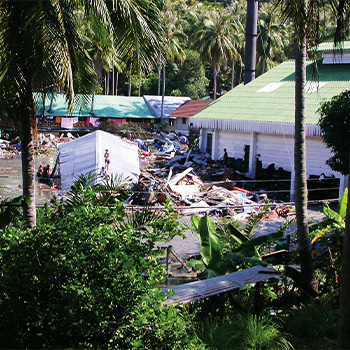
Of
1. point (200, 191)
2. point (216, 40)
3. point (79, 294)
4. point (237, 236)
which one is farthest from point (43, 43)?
point (216, 40)

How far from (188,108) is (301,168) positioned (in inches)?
2015

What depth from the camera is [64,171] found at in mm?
27172

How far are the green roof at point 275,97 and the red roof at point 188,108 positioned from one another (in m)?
24.4

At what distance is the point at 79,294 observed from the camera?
17.9 feet

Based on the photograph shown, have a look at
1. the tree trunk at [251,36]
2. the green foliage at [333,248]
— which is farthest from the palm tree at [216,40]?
the green foliage at [333,248]

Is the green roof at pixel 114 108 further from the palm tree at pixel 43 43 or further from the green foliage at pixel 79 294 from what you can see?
the green foliage at pixel 79 294

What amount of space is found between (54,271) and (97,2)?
4112 mm

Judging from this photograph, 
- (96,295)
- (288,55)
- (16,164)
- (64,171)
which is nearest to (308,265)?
(96,295)

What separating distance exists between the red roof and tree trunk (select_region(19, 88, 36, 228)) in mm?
49807

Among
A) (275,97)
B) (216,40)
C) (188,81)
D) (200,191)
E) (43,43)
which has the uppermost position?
(216,40)

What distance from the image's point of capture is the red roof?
58938 mm

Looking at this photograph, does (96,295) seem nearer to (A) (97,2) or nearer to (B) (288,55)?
(A) (97,2)

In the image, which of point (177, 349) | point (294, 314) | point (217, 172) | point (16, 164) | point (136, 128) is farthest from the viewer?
point (136, 128)

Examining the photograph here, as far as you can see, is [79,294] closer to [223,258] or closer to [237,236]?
[223,258]
